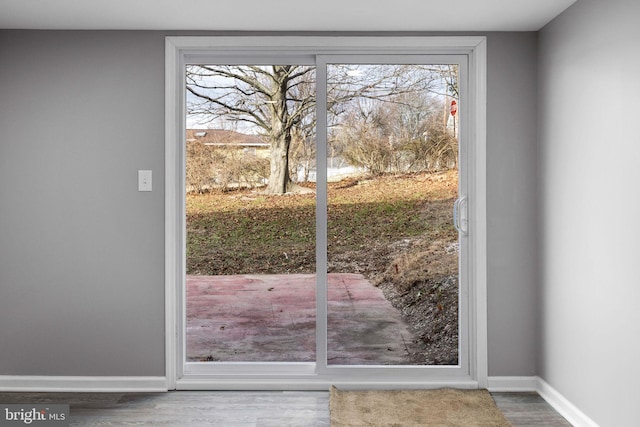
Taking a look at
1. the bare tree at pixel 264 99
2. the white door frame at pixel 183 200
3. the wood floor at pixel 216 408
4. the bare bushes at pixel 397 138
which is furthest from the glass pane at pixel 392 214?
the wood floor at pixel 216 408

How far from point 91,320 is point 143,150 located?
109 centimetres

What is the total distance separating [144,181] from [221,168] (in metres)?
0.47

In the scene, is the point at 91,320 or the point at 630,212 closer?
the point at 630,212

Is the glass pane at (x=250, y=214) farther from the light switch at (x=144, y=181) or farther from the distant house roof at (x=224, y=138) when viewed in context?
the light switch at (x=144, y=181)

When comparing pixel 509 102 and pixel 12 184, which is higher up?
pixel 509 102

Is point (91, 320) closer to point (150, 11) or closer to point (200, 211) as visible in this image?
point (200, 211)

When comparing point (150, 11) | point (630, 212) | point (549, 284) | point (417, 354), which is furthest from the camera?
point (417, 354)

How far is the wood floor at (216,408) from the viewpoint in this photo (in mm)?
2812

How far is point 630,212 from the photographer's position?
2.31 metres

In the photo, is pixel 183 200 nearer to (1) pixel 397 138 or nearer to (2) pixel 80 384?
(2) pixel 80 384

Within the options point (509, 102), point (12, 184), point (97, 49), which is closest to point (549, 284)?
point (509, 102)

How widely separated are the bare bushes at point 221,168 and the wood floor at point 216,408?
4.19ft

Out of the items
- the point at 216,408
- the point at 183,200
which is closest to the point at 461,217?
the point at 183,200

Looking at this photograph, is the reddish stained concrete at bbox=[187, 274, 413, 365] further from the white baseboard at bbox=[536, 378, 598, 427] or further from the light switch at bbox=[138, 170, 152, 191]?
the white baseboard at bbox=[536, 378, 598, 427]
